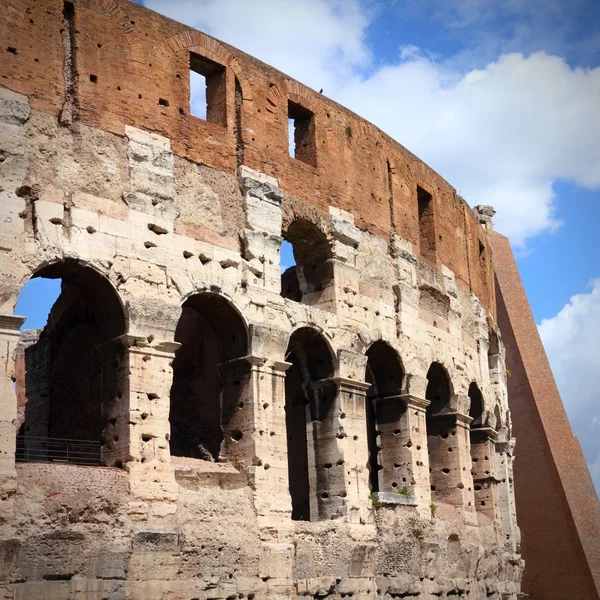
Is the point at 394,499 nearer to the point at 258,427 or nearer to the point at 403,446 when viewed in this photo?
the point at 403,446

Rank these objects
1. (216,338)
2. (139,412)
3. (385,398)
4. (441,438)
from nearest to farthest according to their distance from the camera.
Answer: (139,412) < (216,338) < (385,398) < (441,438)

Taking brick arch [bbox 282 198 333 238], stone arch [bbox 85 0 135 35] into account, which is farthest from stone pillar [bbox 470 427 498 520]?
stone arch [bbox 85 0 135 35]

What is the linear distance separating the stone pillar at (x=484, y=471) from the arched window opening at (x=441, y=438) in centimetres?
189

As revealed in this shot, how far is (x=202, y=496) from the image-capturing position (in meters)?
13.1

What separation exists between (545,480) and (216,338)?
43.2 ft

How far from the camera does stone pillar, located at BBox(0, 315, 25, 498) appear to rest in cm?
1122

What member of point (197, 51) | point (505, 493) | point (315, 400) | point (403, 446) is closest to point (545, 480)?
point (505, 493)

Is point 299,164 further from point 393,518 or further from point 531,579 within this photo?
point 531,579

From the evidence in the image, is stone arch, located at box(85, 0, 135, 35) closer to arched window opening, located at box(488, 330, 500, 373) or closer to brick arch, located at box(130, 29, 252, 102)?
brick arch, located at box(130, 29, 252, 102)

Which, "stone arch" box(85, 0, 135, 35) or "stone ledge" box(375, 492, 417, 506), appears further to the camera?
"stone ledge" box(375, 492, 417, 506)

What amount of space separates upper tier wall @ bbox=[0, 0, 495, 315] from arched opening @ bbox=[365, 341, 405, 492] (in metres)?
2.03

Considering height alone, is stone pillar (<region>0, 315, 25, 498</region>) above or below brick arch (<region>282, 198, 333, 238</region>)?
below

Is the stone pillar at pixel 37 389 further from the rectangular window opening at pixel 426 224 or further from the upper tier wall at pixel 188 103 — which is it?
the rectangular window opening at pixel 426 224

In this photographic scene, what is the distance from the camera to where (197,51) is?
14781 millimetres
